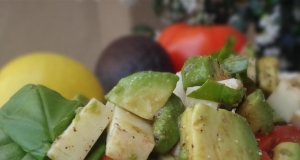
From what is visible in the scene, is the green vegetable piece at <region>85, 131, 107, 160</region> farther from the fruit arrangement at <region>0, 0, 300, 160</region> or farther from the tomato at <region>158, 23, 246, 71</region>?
the tomato at <region>158, 23, 246, 71</region>

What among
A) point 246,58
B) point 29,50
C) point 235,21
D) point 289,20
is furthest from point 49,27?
point 246,58

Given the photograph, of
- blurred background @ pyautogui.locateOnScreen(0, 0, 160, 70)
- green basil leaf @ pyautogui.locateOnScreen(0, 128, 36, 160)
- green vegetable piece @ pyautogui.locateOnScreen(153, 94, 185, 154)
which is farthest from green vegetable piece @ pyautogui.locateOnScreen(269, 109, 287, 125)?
blurred background @ pyautogui.locateOnScreen(0, 0, 160, 70)

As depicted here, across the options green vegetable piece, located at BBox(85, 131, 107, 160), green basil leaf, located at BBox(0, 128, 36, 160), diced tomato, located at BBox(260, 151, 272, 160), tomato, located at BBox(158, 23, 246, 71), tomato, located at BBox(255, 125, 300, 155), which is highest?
green basil leaf, located at BBox(0, 128, 36, 160)

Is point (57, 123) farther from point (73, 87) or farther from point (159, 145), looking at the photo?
point (73, 87)

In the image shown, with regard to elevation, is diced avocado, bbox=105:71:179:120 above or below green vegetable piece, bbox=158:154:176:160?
above

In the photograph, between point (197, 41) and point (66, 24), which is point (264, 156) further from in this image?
point (66, 24)

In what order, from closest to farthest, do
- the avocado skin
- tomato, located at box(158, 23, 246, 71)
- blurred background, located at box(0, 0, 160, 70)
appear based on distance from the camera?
1. the avocado skin
2. tomato, located at box(158, 23, 246, 71)
3. blurred background, located at box(0, 0, 160, 70)
